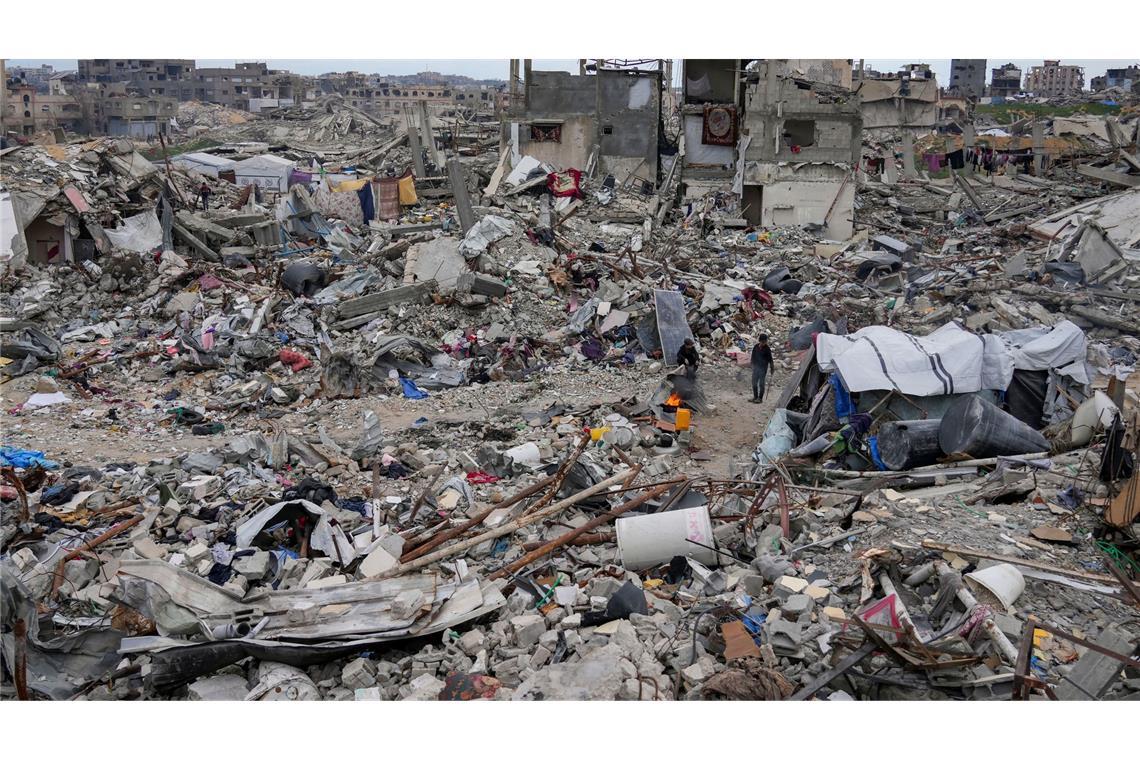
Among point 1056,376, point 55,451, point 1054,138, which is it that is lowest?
point 55,451

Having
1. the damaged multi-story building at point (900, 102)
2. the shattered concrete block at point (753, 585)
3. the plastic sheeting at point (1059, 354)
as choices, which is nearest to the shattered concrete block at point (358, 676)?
the shattered concrete block at point (753, 585)

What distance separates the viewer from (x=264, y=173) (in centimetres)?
2533

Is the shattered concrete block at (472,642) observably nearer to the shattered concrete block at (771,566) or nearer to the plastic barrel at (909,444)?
the shattered concrete block at (771,566)

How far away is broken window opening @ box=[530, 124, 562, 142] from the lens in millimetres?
26844

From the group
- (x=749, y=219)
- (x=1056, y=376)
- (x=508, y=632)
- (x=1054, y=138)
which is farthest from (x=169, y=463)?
(x=1054, y=138)

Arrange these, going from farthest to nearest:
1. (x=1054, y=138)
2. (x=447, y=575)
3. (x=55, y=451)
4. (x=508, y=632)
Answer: (x=1054, y=138)
(x=55, y=451)
(x=447, y=575)
(x=508, y=632)

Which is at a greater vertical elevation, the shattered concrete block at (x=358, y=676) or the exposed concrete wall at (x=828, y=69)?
the exposed concrete wall at (x=828, y=69)

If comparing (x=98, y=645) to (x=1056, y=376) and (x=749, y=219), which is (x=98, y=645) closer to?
(x=1056, y=376)

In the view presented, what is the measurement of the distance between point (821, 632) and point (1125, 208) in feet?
56.4

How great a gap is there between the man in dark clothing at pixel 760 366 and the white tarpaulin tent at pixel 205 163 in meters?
17.3

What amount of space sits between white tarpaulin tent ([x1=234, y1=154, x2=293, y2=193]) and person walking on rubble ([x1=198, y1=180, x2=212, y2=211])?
181 inches

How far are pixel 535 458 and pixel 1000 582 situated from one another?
4711 millimetres

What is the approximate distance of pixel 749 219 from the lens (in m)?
24.2

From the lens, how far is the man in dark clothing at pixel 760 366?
38.0ft
